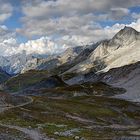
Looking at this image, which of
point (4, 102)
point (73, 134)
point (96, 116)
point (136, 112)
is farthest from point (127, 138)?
point (136, 112)

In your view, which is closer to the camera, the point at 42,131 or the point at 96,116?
the point at 42,131

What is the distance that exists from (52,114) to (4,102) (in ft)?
59.9

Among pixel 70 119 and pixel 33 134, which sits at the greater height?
pixel 33 134

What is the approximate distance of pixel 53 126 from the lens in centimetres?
8256

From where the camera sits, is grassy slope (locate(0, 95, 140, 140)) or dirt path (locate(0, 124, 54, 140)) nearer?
dirt path (locate(0, 124, 54, 140))

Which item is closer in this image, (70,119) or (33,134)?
(33,134)

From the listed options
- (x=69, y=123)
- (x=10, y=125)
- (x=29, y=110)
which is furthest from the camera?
(x=29, y=110)

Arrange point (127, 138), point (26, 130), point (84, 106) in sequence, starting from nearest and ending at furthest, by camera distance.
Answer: point (127, 138), point (26, 130), point (84, 106)

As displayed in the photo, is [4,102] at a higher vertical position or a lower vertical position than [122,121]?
higher

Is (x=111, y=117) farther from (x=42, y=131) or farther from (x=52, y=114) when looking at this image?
(x=42, y=131)

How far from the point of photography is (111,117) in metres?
116

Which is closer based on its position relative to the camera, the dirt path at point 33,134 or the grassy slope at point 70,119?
the dirt path at point 33,134

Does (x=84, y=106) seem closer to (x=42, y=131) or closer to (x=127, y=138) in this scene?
(x=42, y=131)

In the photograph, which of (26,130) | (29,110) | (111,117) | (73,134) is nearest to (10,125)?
(26,130)
